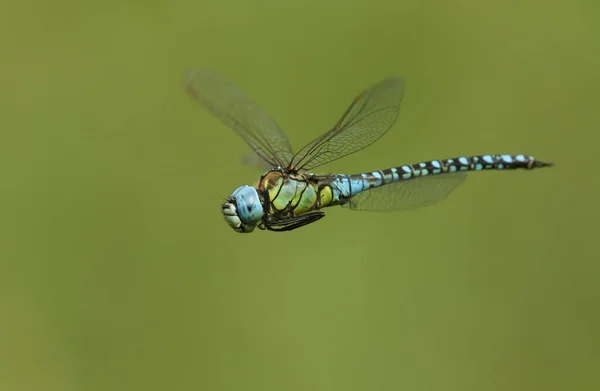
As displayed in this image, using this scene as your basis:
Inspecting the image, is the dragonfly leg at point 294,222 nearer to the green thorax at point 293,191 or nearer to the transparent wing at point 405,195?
the green thorax at point 293,191

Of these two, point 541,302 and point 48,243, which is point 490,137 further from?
point 48,243

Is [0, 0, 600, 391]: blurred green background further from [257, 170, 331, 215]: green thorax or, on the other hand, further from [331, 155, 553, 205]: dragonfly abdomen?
[257, 170, 331, 215]: green thorax

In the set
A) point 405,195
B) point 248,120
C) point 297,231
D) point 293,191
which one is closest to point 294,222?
point 293,191

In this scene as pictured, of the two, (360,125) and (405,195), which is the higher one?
(360,125)

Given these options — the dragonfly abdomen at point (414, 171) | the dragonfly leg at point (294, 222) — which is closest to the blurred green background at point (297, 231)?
the dragonfly abdomen at point (414, 171)

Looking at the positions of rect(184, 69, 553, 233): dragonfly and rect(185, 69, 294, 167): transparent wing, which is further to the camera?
rect(185, 69, 294, 167): transparent wing

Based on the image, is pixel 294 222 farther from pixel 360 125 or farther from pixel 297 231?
pixel 297 231

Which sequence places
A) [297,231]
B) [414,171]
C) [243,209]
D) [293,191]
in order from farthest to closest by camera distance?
[297,231] → [414,171] → [293,191] → [243,209]

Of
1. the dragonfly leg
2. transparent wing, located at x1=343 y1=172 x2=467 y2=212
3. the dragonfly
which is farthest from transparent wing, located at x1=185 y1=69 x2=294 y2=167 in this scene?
transparent wing, located at x1=343 y1=172 x2=467 y2=212
